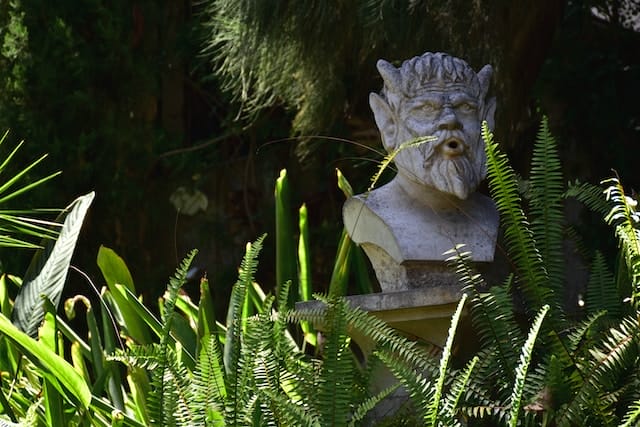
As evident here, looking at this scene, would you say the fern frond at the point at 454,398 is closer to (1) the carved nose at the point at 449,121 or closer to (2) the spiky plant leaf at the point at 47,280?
(1) the carved nose at the point at 449,121

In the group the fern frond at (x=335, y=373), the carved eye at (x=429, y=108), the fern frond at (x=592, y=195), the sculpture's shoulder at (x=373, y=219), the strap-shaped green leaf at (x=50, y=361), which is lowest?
the strap-shaped green leaf at (x=50, y=361)

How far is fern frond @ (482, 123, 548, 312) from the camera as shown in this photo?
118 inches

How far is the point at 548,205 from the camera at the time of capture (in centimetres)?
308

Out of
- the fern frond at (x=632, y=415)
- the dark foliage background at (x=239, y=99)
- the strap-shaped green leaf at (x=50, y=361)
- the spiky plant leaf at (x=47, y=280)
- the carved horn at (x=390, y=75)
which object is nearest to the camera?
the fern frond at (x=632, y=415)

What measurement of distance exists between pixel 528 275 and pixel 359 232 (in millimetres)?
635

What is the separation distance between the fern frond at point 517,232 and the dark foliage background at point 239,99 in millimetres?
1662

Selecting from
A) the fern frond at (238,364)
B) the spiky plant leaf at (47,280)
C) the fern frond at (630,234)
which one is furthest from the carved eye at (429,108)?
the spiky plant leaf at (47,280)

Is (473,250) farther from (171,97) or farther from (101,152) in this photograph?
(171,97)

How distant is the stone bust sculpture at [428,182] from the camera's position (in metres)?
3.39

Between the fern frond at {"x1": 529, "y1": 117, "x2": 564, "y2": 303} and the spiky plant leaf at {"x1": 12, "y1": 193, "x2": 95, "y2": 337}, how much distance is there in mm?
1381

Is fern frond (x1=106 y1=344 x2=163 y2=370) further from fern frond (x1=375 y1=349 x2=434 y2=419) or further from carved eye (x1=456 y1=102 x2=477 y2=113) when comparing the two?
carved eye (x1=456 y1=102 x2=477 y2=113)

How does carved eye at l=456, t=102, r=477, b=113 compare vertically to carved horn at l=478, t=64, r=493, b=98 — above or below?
below

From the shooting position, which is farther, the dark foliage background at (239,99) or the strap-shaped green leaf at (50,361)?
the dark foliage background at (239,99)

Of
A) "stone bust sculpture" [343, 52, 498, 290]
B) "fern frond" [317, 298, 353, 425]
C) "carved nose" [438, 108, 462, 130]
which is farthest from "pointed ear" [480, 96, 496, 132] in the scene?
"fern frond" [317, 298, 353, 425]
